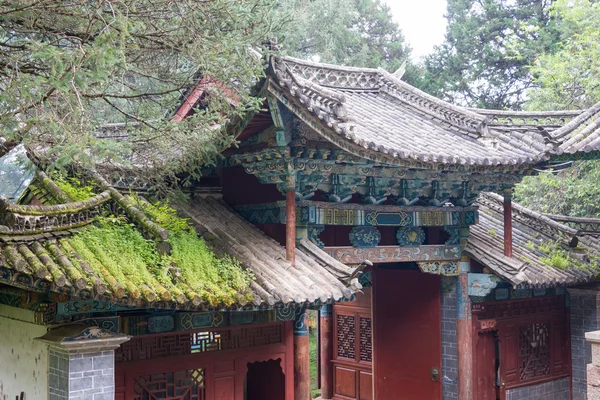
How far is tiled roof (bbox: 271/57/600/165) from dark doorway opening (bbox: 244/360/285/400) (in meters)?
3.12

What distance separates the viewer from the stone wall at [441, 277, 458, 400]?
10.1 metres

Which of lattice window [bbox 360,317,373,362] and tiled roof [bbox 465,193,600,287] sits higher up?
tiled roof [bbox 465,193,600,287]

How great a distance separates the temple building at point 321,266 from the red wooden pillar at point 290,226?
2 cm

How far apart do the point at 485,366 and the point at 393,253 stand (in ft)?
8.82

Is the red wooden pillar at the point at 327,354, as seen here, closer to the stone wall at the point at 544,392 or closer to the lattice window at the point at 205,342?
the stone wall at the point at 544,392

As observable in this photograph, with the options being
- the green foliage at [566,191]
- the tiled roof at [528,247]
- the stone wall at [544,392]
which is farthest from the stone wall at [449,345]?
the green foliage at [566,191]

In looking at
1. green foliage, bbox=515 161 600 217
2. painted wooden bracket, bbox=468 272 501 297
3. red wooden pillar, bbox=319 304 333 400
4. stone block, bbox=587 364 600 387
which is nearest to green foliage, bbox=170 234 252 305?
stone block, bbox=587 364 600 387

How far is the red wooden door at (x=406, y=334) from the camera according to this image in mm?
10406

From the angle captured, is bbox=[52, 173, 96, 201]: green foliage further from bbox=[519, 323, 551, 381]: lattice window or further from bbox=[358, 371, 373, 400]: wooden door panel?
bbox=[519, 323, 551, 381]: lattice window

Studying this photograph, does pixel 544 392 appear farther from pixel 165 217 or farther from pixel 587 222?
pixel 165 217

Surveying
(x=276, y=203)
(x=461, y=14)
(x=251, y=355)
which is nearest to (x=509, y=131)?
(x=276, y=203)

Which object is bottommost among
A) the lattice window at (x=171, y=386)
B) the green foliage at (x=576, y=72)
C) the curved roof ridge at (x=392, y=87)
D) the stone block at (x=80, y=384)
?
the lattice window at (x=171, y=386)

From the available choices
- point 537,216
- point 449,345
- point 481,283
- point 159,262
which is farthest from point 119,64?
point 537,216

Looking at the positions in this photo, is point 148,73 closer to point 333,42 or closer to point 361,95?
point 361,95
